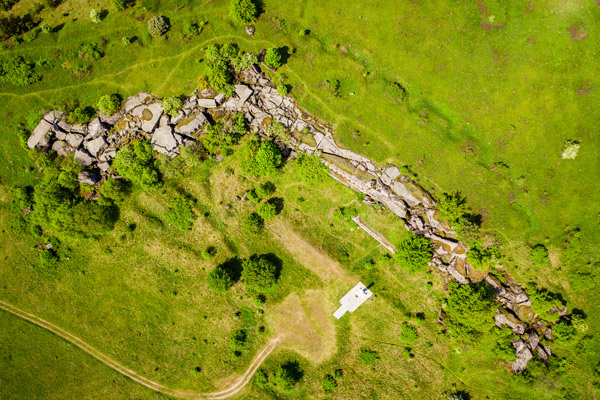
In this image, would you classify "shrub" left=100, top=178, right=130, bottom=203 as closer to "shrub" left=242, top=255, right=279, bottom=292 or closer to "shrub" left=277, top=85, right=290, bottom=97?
"shrub" left=242, top=255, right=279, bottom=292

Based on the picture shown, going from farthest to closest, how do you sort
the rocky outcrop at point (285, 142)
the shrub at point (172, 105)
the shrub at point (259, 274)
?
the rocky outcrop at point (285, 142) < the shrub at point (172, 105) < the shrub at point (259, 274)

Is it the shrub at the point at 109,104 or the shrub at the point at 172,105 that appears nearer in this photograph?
the shrub at the point at 172,105

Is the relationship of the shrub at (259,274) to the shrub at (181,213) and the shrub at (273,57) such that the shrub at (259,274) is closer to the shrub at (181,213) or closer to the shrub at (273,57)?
the shrub at (181,213)

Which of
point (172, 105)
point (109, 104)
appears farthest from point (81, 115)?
point (172, 105)

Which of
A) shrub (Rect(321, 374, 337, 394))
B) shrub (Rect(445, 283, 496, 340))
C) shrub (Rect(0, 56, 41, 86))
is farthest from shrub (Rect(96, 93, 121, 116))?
shrub (Rect(445, 283, 496, 340))

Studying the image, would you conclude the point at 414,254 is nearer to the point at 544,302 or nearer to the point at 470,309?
the point at 470,309

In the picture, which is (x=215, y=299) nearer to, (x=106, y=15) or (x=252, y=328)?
(x=252, y=328)

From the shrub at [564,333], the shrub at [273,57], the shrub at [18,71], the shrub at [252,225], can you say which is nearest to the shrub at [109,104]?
the shrub at [18,71]
